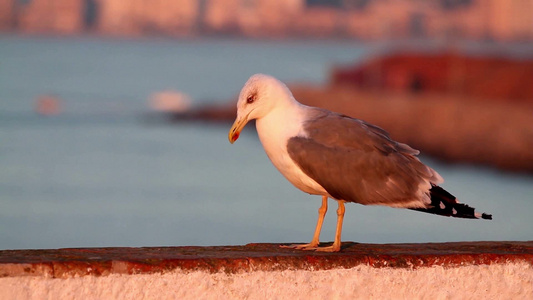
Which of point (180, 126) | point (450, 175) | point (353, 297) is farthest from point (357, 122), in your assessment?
point (180, 126)

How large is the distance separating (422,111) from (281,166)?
45571 millimetres

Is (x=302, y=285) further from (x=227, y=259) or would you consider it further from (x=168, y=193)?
(x=168, y=193)

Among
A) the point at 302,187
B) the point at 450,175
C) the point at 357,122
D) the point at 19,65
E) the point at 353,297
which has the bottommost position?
the point at 353,297

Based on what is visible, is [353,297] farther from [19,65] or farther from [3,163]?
[19,65]

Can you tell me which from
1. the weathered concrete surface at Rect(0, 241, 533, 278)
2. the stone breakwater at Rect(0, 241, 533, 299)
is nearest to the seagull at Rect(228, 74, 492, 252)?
the weathered concrete surface at Rect(0, 241, 533, 278)

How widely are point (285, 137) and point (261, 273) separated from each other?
101 cm

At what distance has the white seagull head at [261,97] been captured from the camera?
5.16 m

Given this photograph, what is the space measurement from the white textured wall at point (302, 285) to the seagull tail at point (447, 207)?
57 centimetres

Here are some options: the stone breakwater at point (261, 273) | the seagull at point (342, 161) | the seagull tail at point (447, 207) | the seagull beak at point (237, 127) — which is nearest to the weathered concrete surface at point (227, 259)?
the stone breakwater at point (261, 273)

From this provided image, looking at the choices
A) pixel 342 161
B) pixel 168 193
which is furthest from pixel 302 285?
pixel 168 193

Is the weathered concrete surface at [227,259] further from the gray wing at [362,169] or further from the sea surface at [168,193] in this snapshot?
the sea surface at [168,193]

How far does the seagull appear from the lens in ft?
16.4

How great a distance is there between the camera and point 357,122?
5.18 metres

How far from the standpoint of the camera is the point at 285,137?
503 cm
